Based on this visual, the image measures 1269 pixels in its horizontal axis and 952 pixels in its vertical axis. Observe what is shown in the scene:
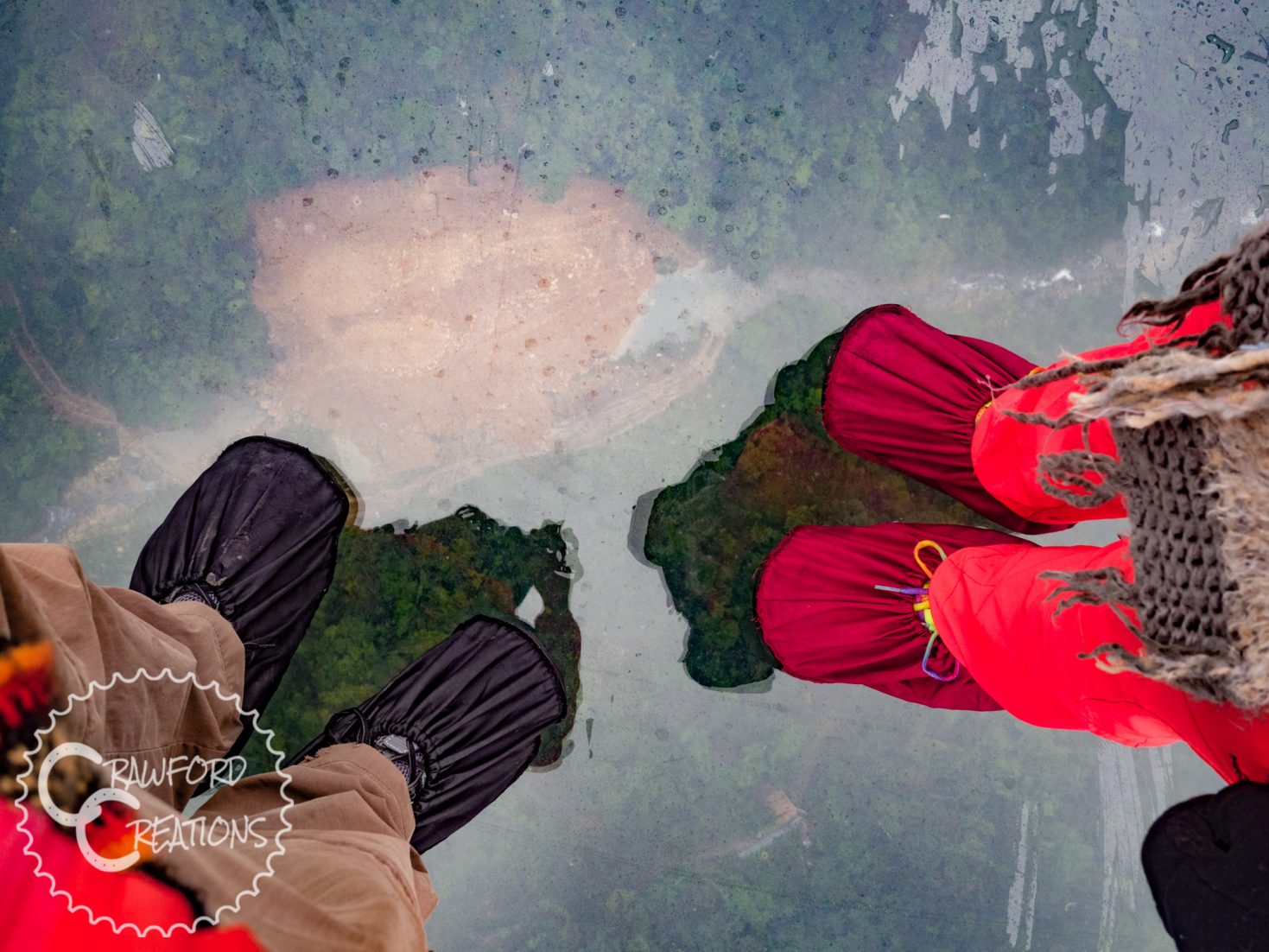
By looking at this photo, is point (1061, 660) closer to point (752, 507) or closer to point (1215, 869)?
point (1215, 869)

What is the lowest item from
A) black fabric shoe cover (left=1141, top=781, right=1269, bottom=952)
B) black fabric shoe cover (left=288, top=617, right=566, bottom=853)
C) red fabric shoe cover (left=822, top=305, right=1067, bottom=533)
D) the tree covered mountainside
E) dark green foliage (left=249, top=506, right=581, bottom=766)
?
black fabric shoe cover (left=288, top=617, right=566, bottom=853)

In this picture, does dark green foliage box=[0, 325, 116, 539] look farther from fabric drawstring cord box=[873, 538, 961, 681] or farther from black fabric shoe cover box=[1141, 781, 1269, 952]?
black fabric shoe cover box=[1141, 781, 1269, 952]

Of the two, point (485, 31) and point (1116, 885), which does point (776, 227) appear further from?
point (1116, 885)

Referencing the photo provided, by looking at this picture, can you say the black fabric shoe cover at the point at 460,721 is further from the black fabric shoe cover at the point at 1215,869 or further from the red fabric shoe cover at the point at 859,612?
the black fabric shoe cover at the point at 1215,869

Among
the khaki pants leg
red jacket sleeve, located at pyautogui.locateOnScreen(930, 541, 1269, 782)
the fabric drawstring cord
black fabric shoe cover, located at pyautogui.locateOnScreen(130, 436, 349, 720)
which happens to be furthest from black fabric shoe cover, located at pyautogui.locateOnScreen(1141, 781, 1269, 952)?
black fabric shoe cover, located at pyautogui.locateOnScreen(130, 436, 349, 720)

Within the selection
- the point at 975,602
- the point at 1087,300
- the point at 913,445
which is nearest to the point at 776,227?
the point at 913,445
